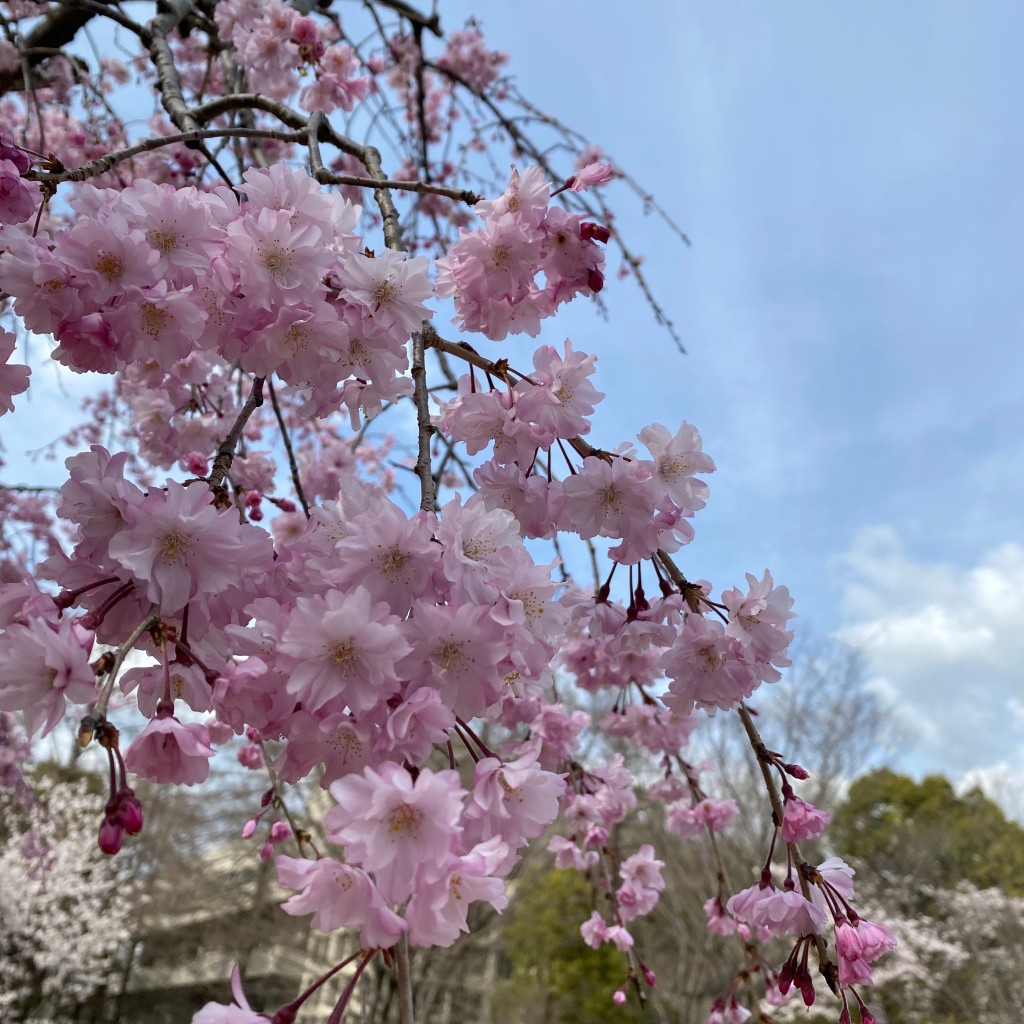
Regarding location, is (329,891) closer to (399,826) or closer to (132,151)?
(399,826)

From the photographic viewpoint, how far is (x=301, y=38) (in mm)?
2242

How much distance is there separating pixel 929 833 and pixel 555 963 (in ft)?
24.4

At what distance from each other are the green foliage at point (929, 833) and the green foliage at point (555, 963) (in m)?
5.76

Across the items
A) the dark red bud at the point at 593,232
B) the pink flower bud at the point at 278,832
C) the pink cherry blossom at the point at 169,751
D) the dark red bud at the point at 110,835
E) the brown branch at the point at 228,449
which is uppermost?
the dark red bud at the point at 593,232

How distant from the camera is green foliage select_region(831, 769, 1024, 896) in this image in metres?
13.8

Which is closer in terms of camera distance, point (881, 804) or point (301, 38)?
point (301, 38)

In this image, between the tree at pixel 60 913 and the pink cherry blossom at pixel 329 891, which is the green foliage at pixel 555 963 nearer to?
the tree at pixel 60 913

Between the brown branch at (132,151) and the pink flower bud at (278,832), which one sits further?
the pink flower bud at (278,832)

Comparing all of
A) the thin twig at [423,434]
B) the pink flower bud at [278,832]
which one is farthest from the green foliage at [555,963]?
the thin twig at [423,434]

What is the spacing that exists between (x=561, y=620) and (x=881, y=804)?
65.7 ft

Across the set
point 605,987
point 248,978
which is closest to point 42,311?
point 605,987

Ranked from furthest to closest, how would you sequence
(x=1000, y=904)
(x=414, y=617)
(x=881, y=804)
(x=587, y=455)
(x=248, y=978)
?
(x=881, y=804)
(x=248, y=978)
(x=1000, y=904)
(x=587, y=455)
(x=414, y=617)

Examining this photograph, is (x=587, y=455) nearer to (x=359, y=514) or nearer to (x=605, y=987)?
(x=359, y=514)

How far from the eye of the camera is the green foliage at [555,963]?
11.3m
